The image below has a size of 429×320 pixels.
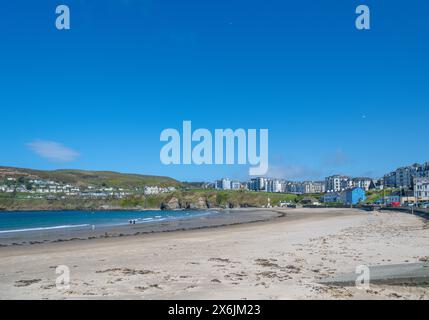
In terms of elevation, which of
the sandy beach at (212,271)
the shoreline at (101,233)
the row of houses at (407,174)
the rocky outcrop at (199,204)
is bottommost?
the rocky outcrop at (199,204)

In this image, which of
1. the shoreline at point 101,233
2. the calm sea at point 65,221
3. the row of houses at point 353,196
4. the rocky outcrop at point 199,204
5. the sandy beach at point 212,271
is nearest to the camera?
the sandy beach at point 212,271

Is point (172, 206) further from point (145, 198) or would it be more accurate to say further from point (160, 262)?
point (160, 262)

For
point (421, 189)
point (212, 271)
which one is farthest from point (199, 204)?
point (212, 271)

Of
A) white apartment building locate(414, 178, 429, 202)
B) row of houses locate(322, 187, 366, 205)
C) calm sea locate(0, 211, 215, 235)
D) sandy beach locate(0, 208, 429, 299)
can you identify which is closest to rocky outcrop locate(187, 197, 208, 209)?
row of houses locate(322, 187, 366, 205)

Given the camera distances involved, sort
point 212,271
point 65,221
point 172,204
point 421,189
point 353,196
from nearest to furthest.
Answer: point 212,271 < point 65,221 < point 421,189 < point 353,196 < point 172,204

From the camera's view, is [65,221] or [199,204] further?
[199,204]

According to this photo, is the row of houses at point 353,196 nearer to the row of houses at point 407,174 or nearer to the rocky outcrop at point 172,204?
the row of houses at point 407,174

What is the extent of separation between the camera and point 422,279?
402 inches

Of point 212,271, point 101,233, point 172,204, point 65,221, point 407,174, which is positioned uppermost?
point 407,174

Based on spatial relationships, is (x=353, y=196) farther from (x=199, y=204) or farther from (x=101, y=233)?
(x=101, y=233)

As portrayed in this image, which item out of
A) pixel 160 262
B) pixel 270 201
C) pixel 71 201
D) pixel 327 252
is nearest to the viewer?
pixel 160 262

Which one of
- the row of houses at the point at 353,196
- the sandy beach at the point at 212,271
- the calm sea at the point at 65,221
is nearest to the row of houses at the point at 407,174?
the row of houses at the point at 353,196
